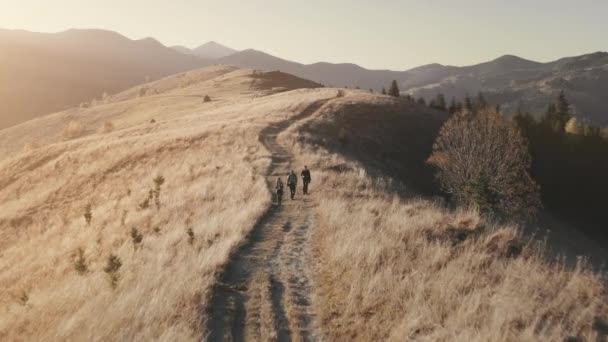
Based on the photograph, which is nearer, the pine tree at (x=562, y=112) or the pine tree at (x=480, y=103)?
the pine tree at (x=480, y=103)

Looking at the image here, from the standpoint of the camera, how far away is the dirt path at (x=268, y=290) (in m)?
9.01

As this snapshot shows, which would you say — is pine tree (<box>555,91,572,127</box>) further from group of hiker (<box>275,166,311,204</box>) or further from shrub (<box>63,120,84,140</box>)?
group of hiker (<box>275,166,311,204</box>)

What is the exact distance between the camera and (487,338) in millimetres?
7285

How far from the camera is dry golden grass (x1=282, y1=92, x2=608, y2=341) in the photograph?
7.71m

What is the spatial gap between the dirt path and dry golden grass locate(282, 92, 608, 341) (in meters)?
0.44

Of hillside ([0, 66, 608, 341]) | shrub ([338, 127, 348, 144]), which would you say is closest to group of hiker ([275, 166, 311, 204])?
hillside ([0, 66, 608, 341])

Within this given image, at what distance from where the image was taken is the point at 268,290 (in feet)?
35.8

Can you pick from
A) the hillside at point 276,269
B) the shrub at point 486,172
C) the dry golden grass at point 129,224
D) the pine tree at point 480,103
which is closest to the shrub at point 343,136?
the dry golden grass at point 129,224

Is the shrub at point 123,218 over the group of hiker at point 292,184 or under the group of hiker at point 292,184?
under

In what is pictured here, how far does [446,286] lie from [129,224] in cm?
1785

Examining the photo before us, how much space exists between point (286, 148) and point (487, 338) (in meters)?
33.7

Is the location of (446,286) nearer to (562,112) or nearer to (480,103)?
(480,103)

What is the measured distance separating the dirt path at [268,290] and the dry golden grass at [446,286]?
1.46 ft

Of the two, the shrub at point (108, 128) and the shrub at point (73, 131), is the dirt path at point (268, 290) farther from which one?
the shrub at point (73, 131)
